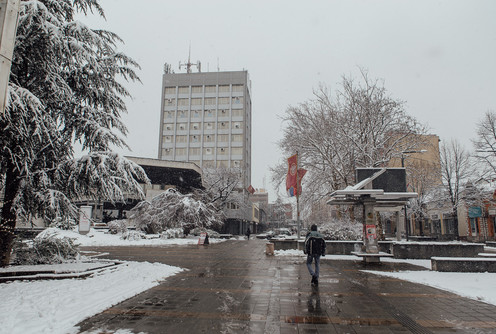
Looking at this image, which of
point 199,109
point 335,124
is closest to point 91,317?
point 335,124

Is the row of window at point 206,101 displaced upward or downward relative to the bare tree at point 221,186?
upward

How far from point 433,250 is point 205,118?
63.8 meters

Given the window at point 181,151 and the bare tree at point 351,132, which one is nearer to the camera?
the bare tree at point 351,132

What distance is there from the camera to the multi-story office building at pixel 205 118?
72000 millimetres

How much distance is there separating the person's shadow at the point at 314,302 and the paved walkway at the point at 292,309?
19mm

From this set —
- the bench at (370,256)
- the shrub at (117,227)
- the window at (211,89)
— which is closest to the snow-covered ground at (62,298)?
the bench at (370,256)

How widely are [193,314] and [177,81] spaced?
76220 mm

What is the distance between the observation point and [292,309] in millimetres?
6066

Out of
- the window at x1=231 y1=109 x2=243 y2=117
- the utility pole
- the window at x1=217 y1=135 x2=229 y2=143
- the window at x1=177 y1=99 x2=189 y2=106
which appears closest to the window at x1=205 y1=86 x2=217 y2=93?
the window at x1=177 y1=99 x2=189 y2=106

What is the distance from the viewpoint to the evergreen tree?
27.2 feet

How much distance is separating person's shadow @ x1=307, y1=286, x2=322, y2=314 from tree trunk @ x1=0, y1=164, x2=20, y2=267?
28.1ft

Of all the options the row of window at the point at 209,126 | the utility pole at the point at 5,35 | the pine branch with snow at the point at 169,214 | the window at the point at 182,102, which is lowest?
the pine branch with snow at the point at 169,214

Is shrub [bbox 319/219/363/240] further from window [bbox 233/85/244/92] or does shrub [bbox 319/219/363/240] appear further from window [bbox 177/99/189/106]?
window [bbox 177/99/189/106]

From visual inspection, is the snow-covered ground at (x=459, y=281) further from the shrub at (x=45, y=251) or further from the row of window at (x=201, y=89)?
the row of window at (x=201, y=89)
